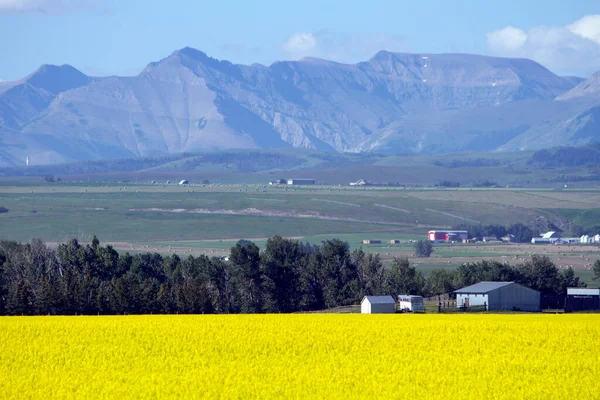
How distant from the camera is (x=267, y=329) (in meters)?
41.7

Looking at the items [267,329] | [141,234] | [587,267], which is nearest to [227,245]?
[141,234]

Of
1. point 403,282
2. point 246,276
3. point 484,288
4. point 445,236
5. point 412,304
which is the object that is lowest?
point 445,236

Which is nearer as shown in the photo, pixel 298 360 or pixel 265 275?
pixel 298 360

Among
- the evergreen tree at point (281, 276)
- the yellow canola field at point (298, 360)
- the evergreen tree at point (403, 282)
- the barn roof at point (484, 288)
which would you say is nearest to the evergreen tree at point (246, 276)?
the evergreen tree at point (281, 276)

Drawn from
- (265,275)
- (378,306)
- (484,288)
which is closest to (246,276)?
(265,275)

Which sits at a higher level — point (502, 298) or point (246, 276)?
point (246, 276)

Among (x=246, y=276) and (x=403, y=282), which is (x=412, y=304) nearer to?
(x=403, y=282)

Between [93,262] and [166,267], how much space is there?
25.7 ft

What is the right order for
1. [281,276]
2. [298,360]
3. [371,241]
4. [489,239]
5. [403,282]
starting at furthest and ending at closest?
1. [489,239]
2. [371,241]
3. [281,276]
4. [403,282]
5. [298,360]

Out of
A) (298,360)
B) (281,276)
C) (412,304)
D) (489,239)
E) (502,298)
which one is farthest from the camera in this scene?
(489,239)

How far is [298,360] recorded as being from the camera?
35062 mm

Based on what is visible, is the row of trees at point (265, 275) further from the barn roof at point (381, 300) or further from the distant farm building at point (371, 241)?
the distant farm building at point (371, 241)

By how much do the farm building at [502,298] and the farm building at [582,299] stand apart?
2.96 meters

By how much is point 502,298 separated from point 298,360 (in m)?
44.1
